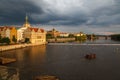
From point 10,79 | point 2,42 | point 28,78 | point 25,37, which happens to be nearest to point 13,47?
point 2,42

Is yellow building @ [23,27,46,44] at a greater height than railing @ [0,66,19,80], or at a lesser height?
greater

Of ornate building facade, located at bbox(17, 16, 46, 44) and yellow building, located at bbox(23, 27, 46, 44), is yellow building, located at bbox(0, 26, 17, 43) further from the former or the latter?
yellow building, located at bbox(23, 27, 46, 44)

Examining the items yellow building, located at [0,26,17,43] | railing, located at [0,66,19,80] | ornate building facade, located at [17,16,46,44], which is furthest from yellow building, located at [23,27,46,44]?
railing, located at [0,66,19,80]

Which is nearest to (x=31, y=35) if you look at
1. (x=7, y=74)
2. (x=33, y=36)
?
(x=33, y=36)

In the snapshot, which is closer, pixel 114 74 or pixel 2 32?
pixel 114 74

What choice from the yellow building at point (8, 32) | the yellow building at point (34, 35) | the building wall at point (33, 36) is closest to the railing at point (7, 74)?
the yellow building at point (8, 32)

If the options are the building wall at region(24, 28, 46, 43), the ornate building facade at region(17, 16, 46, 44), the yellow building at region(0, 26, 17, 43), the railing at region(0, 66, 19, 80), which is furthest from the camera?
the ornate building facade at region(17, 16, 46, 44)

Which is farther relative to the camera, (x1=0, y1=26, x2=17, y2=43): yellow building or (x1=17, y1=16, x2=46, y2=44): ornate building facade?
(x1=17, y1=16, x2=46, y2=44): ornate building facade

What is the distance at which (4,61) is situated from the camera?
1468 inches

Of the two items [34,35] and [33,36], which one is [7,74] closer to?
[33,36]

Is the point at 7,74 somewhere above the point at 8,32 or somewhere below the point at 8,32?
below

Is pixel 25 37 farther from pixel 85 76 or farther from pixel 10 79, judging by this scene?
pixel 10 79

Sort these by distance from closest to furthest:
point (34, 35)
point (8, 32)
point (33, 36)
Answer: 1. point (8, 32)
2. point (33, 36)
3. point (34, 35)

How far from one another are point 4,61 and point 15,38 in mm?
60040
